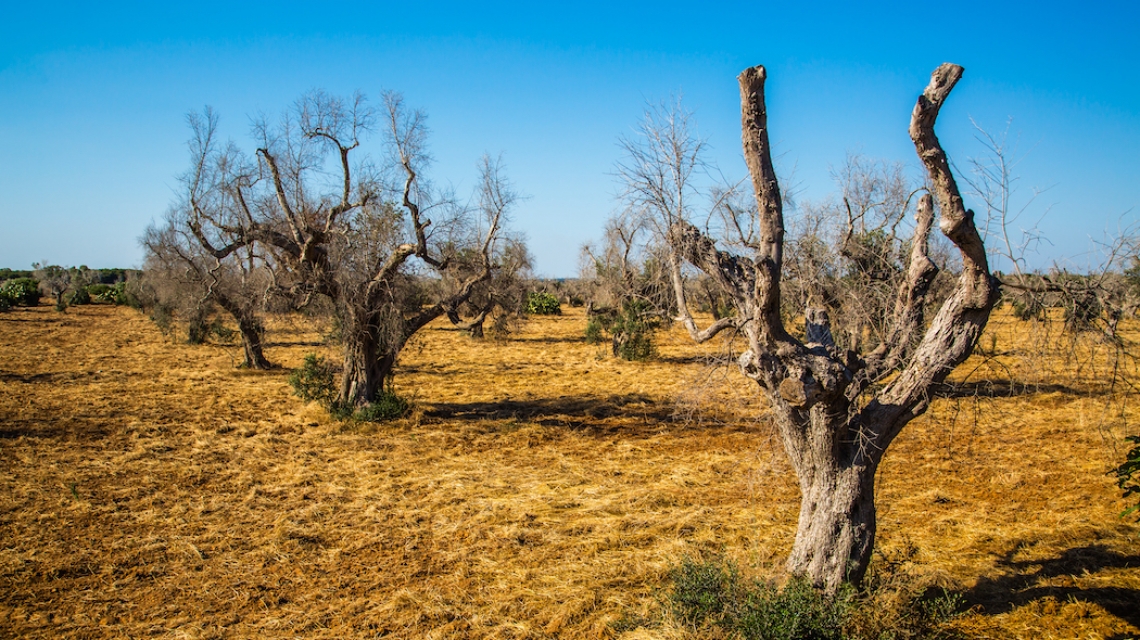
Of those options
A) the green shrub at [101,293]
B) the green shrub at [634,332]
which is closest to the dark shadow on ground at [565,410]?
the green shrub at [634,332]

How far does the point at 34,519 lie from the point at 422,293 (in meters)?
7.32

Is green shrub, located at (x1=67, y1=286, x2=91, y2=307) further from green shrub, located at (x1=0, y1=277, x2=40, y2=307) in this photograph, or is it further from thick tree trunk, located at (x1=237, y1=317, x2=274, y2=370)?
thick tree trunk, located at (x1=237, y1=317, x2=274, y2=370)

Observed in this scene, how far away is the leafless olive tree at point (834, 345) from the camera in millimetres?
4105

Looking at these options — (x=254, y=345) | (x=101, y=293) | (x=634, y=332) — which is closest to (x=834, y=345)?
(x=634, y=332)

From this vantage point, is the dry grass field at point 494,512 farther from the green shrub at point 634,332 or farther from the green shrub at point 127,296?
the green shrub at point 127,296

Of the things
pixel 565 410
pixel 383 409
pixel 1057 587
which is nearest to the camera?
pixel 1057 587

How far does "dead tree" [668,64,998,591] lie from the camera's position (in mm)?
4094

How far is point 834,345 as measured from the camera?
15.6ft

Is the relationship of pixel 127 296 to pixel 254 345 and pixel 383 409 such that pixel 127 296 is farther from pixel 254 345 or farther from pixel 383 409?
pixel 383 409

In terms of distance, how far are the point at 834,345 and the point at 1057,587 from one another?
317 cm

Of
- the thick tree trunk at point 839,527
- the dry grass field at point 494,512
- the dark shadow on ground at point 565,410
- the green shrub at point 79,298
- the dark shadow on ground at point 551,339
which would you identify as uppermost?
the green shrub at point 79,298

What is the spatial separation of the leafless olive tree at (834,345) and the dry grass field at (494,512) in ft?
1.55

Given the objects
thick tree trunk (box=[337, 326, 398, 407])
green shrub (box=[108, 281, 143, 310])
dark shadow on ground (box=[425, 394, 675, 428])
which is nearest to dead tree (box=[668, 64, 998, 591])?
dark shadow on ground (box=[425, 394, 675, 428])

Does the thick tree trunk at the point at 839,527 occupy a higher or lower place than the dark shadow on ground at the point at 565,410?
higher
